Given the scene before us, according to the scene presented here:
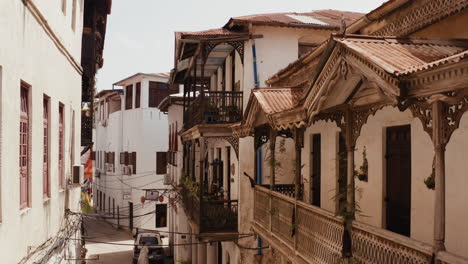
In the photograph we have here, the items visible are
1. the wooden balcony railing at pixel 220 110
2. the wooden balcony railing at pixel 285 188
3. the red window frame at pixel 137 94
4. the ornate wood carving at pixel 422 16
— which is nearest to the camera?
the ornate wood carving at pixel 422 16

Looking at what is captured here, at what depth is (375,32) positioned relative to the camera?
1005 cm

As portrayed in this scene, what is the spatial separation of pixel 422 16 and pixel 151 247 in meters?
21.5

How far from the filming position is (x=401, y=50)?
21.4ft

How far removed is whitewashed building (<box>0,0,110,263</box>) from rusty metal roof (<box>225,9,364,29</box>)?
16.5 feet

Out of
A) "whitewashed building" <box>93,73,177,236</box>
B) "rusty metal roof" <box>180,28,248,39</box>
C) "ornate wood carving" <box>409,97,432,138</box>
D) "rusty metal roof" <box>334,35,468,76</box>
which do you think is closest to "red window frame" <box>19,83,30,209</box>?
"rusty metal roof" <box>334,35,468,76</box>

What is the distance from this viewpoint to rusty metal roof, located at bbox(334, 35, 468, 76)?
586 centimetres

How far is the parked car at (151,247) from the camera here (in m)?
26.7

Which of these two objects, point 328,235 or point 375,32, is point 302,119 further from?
point 375,32

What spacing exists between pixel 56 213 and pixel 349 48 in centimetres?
738

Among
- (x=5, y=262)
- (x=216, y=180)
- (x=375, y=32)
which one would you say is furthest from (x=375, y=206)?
(x=216, y=180)

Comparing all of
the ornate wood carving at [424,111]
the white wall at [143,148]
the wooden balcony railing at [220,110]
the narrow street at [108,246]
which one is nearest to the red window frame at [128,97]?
the white wall at [143,148]

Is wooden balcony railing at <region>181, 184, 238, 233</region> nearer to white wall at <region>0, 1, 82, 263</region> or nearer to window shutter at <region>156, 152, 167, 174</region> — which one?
A: white wall at <region>0, 1, 82, 263</region>

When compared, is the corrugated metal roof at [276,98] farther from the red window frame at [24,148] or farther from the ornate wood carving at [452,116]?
the ornate wood carving at [452,116]

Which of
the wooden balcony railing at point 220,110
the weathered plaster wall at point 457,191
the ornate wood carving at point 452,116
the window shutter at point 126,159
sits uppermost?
the wooden balcony railing at point 220,110
